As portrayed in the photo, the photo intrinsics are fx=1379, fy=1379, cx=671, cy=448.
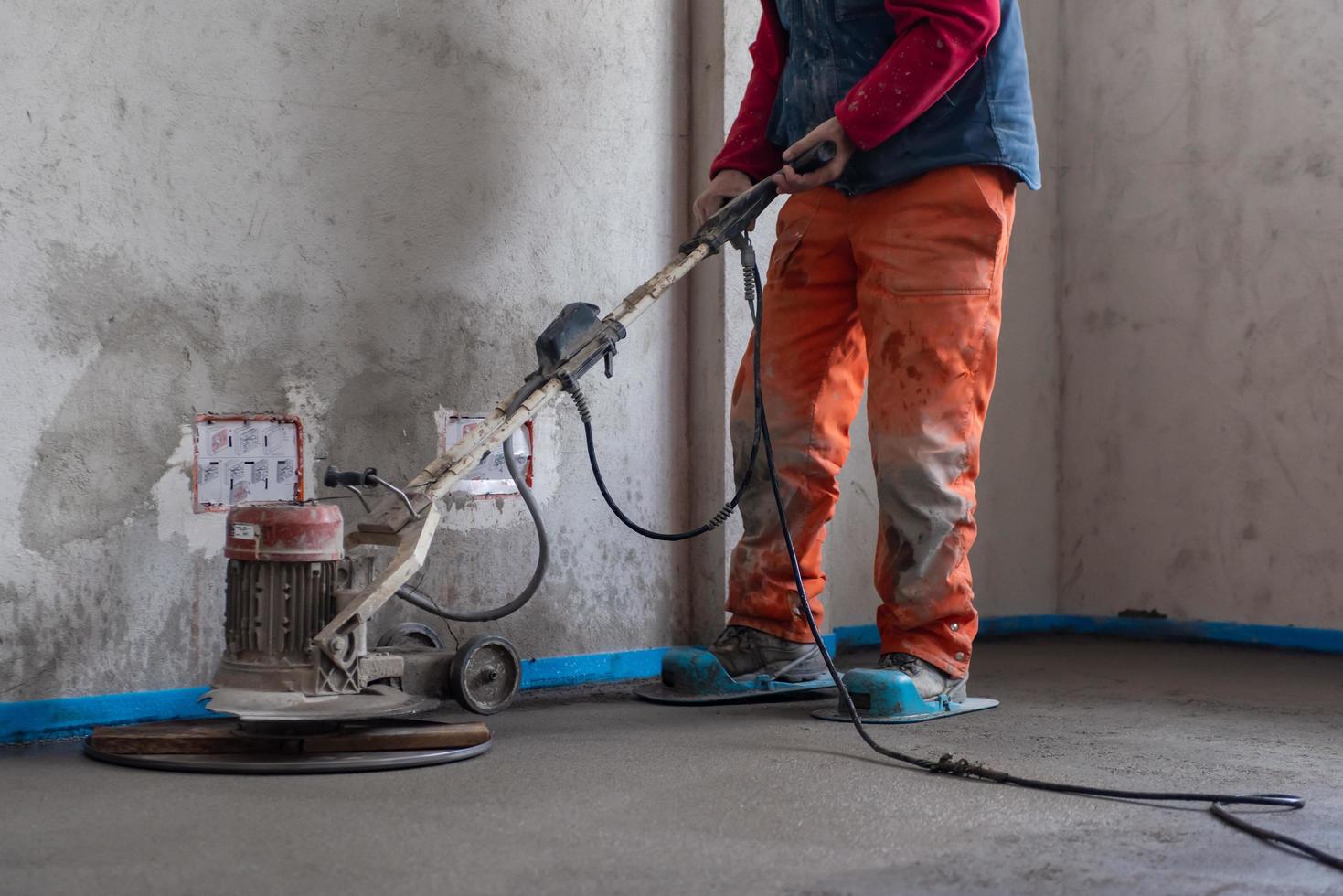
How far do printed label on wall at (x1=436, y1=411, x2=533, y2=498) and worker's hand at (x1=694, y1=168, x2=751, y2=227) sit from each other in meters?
0.53

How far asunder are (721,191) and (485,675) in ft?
3.13

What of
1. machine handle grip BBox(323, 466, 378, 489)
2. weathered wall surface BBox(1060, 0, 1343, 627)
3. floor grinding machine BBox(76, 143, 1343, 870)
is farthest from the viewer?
weathered wall surface BBox(1060, 0, 1343, 627)

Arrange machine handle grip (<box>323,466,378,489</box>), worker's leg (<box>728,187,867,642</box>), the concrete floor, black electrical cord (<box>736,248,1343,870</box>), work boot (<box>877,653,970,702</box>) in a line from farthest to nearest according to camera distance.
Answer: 1. worker's leg (<box>728,187,867,642</box>)
2. work boot (<box>877,653,970,702</box>)
3. machine handle grip (<box>323,466,378,489</box>)
4. black electrical cord (<box>736,248,1343,870</box>)
5. the concrete floor

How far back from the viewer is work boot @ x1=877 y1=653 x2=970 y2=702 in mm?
2320

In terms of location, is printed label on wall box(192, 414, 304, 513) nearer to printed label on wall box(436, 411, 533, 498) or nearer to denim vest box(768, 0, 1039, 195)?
printed label on wall box(436, 411, 533, 498)

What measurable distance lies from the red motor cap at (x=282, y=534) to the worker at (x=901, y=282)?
851mm

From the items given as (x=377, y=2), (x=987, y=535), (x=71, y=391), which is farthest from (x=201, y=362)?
(x=987, y=535)

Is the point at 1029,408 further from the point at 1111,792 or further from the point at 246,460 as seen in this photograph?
the point at 246,460

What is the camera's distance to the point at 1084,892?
1.35 meters

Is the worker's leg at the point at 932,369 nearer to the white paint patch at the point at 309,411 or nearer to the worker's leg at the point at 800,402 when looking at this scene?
the worker's leg at the point at 800,402

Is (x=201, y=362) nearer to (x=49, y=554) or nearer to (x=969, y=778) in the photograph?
(x=49, y=554)

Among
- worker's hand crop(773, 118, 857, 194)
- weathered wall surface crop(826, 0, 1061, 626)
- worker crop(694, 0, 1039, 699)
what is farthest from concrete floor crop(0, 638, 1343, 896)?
weathered wall surface crop(826, 0, 1061, 626)

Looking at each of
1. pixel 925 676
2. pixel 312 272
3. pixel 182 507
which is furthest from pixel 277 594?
pixel 925 676

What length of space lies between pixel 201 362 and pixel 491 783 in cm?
92
